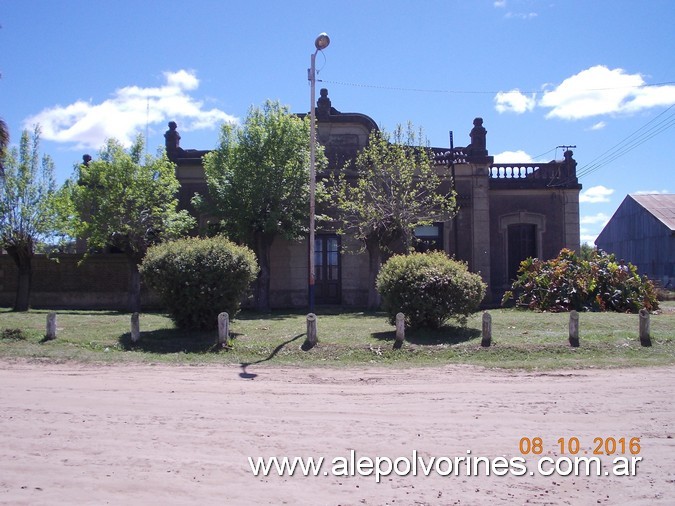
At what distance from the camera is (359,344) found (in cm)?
1364

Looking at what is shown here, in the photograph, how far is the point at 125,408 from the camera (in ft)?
27.5

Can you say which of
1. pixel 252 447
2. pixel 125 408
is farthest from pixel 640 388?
pixel 125 408

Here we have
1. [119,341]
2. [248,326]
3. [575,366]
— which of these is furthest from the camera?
[248,326]

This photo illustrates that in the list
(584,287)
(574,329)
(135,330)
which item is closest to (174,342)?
(135,330)

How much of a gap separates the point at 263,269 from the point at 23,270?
8066mm

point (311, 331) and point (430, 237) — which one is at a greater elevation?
point (430, 237)

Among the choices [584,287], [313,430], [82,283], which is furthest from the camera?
[82,283]

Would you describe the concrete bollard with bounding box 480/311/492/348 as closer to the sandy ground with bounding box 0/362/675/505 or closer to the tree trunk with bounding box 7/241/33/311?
the sandy ground with bounding box 0/362/675/505

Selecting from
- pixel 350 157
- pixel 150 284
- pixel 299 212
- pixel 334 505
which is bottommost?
pixel 334 505

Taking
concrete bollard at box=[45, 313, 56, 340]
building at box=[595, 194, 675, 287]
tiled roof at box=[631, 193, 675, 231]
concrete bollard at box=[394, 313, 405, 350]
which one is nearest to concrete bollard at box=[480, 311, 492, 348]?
concrete bollard at box=[394, 313, 405, 350]

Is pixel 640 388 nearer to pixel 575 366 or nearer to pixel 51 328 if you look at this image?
pixel 575 366

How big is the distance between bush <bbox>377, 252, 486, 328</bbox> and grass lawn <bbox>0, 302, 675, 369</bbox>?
42 centimetres

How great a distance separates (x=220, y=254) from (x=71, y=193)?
882cm

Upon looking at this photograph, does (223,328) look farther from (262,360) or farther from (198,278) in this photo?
(198,278)
